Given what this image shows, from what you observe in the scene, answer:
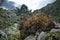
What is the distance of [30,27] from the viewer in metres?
13.3

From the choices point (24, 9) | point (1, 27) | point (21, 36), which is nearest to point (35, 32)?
point (21, 36)

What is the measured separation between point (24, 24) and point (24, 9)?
1484cm

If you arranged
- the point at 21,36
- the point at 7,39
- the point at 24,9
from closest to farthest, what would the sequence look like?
1. the point at 7,39
2. the point at 21,36
3. the point at 24,9

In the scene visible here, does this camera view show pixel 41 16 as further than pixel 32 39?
Yes

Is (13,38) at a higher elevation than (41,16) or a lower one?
lower

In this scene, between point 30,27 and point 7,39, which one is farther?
point 30,27

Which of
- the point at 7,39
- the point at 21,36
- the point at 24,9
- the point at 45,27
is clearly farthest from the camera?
the point at 24,9

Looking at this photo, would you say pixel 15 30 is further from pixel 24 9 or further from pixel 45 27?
pixel 24 9

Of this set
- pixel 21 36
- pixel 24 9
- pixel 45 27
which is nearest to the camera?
pixel 45 27

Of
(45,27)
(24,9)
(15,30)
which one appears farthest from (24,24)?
(24,9)

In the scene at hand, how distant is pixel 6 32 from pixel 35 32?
1.47 m

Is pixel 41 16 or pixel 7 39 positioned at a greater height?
pixel 41 16

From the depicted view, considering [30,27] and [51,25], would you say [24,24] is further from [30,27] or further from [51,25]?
[51,25]

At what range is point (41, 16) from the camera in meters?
13.2
